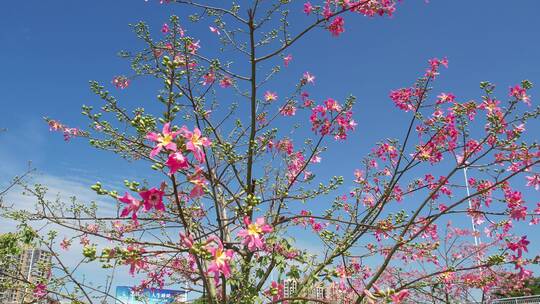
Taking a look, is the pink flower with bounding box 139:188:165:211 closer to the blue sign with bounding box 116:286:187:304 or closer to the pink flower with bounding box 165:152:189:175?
the pink flower with bounding box 165:152:189:175

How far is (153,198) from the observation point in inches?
67.8

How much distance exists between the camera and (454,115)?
14.7ft

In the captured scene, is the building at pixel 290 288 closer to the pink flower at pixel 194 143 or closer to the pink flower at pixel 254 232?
the pink flower at pixel 254 232

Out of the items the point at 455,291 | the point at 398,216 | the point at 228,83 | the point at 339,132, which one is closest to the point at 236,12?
the point at 228,83

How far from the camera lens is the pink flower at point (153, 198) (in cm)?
172

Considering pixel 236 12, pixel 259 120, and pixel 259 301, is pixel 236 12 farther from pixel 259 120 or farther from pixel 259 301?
pixel 259 301

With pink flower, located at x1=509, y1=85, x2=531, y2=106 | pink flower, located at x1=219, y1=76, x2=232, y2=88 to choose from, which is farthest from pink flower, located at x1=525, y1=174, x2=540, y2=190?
pink flower, located at x1=219, y1=76, x2=232, y2=88

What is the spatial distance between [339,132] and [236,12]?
1.56 meters

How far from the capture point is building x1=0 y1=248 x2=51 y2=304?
3713 millimetres

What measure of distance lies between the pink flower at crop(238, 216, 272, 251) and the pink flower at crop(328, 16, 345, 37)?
2412mm

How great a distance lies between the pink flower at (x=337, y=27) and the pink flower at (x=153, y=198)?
9.02 ft

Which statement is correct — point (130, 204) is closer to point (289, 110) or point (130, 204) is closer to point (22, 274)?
point (22, 274)

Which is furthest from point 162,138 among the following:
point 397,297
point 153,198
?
point 397,297

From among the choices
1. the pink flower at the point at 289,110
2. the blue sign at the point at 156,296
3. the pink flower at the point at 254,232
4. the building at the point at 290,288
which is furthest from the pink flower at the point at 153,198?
the pink flower at the point at 289,110
